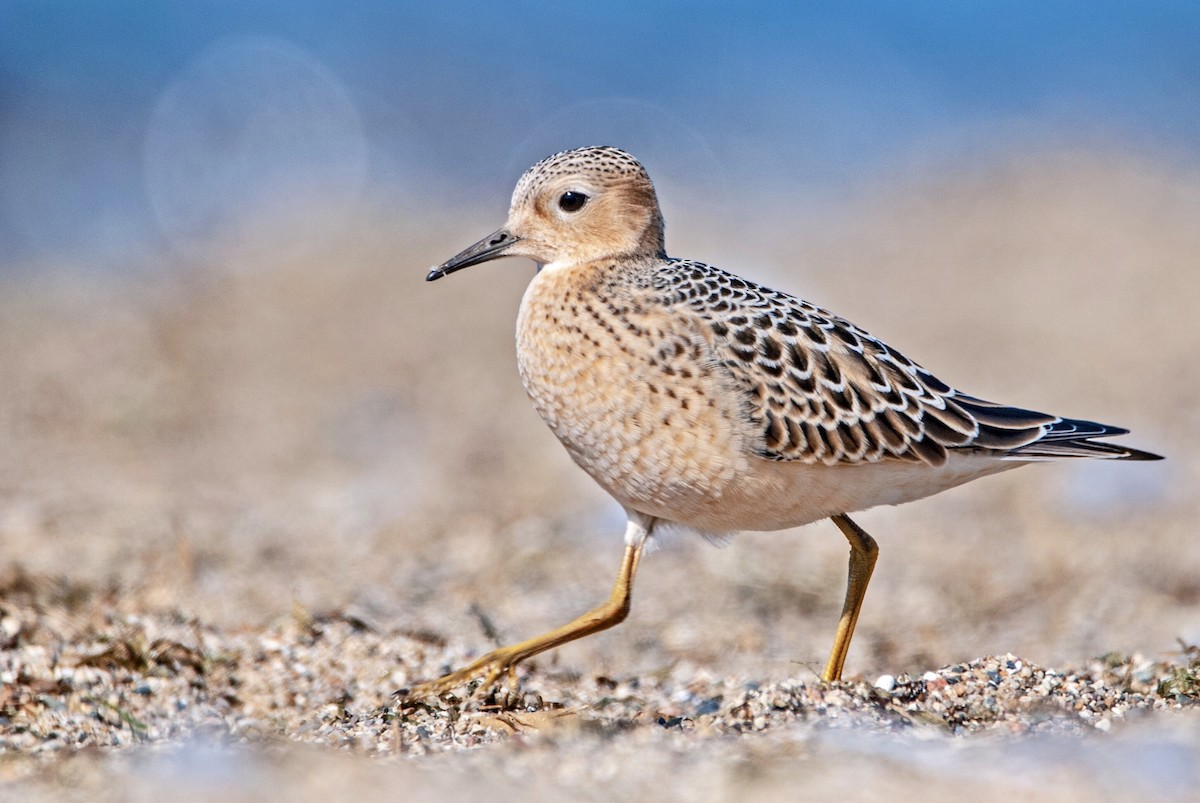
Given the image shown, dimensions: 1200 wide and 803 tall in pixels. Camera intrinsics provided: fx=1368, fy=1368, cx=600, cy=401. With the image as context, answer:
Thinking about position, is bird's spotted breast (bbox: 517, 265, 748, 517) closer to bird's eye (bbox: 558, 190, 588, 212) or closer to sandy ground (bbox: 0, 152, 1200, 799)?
bird's eye (bbox: 558, 190, 588, 212)

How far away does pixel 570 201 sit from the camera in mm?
5020

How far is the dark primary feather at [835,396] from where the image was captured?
4.51m

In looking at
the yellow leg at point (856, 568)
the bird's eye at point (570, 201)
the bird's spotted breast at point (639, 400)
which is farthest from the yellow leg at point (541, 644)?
the bird's eye at point (570, 201)

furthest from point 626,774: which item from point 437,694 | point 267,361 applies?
point 267,361

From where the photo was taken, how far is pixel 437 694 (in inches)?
179

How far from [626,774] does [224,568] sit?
409 centimetres

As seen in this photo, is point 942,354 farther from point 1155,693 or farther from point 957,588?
point 1155,693

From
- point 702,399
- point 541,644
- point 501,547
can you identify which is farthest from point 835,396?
point 501,547

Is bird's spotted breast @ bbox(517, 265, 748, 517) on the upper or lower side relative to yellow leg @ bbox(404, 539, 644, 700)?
upper

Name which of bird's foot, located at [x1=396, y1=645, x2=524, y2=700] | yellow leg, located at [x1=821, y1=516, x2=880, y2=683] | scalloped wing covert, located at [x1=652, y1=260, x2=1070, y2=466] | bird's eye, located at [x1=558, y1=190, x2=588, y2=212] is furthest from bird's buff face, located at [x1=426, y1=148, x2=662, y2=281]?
bird's foot, located at [x1=396, y1=645, x2=524, y2=700]

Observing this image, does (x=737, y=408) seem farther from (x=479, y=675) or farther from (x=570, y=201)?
(x=479, y=675)

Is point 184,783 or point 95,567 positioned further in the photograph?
point 95,567

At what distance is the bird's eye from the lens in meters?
5.00

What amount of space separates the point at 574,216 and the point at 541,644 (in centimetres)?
154
